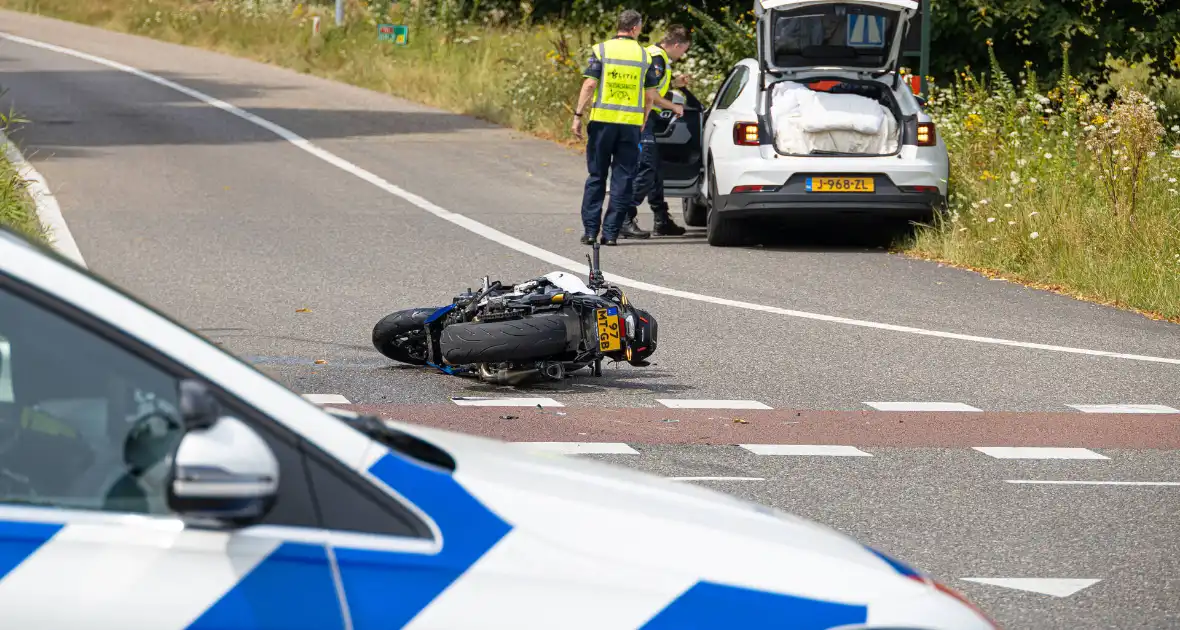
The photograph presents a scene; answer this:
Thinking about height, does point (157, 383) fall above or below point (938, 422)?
above

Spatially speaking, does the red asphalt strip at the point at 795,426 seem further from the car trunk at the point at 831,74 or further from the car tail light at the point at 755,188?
the car trunk at the point at 831,74

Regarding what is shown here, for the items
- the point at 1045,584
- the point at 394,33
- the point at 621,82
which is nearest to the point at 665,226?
the point at 621,82

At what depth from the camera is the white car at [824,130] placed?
14.6 m

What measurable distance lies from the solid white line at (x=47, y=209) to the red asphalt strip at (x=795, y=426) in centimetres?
484

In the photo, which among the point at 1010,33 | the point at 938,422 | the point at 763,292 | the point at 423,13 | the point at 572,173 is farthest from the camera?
the point at 423,13

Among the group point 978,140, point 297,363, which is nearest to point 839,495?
point 297,363

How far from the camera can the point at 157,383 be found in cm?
296

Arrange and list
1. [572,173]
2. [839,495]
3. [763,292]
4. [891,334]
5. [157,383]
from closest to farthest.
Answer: [157,383]
[839,495]
[891,334]
[763,292]
[572,173]

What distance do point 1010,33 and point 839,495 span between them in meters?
18.0

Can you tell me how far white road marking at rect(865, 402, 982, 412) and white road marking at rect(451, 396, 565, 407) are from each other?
156 cm

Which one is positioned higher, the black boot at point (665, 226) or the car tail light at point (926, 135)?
the car tail light at point (926, 135)

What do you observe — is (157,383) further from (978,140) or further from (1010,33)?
(1010,33)

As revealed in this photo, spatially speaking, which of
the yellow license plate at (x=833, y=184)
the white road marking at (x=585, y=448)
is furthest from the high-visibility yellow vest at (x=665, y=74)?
the white road marking at (x=585, y=448)

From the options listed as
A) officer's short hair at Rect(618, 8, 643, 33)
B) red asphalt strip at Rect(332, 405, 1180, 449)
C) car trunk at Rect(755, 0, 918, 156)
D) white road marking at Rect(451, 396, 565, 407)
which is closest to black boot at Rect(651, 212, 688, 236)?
car trunk at Rect(755, 0, 918, 156)
